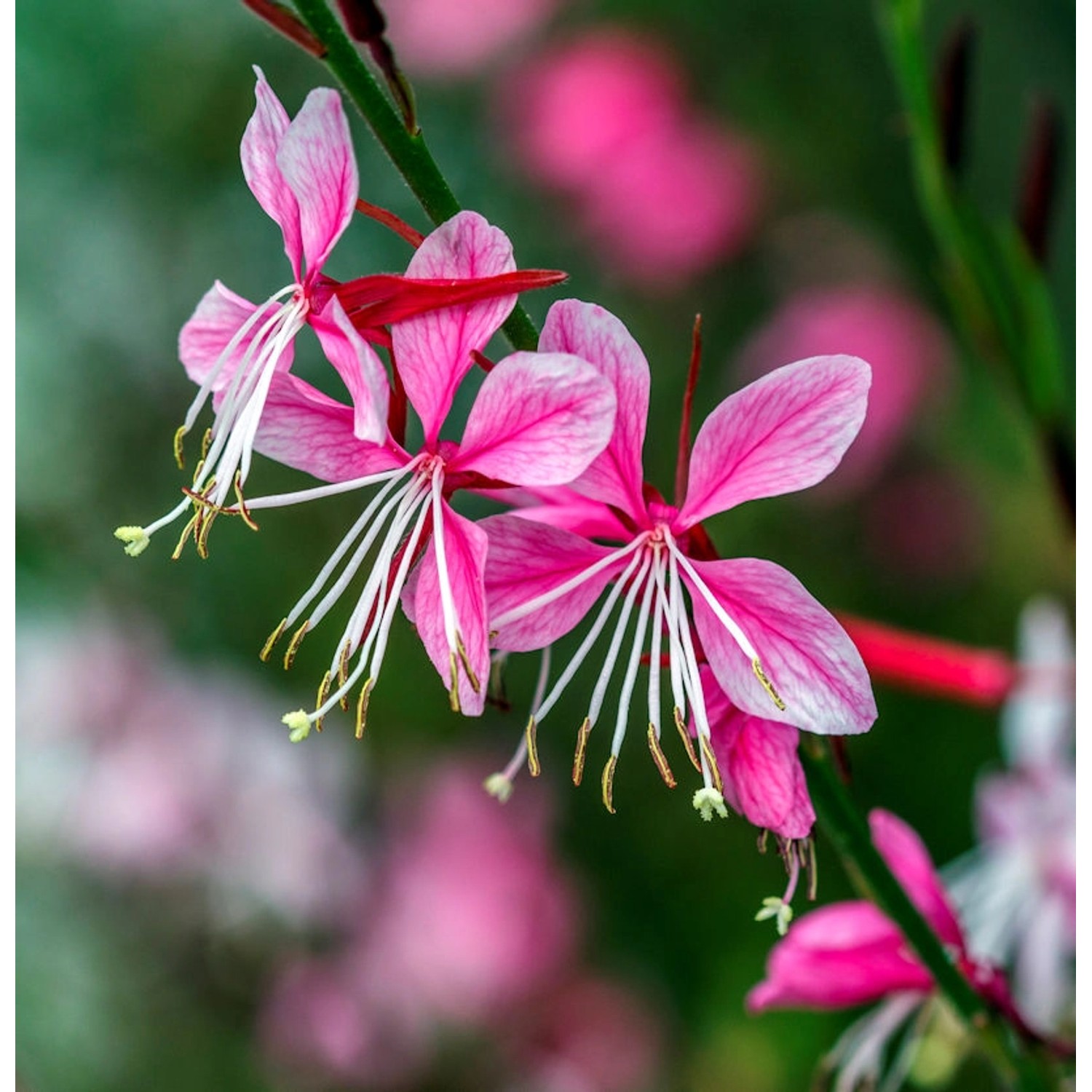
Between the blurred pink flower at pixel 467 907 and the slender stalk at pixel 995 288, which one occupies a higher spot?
the slender stalk at pixel 995 288

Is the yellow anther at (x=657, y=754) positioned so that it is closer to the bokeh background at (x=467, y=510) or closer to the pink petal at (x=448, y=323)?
the pink petal at (x=448, y=323)

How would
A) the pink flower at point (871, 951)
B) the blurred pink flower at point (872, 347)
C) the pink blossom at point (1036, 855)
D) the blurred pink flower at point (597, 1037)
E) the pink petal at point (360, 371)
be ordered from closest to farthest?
the pink petal at point (360, 371)
the pink flower at point (871, 951)
the pink blossom at point (1036, 855)
the blurred pink flower at point (597, 1037)
the blurred pink flower at point (872, 347)

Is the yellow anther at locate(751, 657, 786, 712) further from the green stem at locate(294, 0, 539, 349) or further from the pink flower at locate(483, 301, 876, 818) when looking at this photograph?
the green stem at locate(294, 0, 539, 349)

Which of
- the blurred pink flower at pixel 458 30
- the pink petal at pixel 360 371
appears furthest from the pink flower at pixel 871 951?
the blurred pink flower at pixel 458 30

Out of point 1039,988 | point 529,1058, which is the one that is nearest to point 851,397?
point 1039,988

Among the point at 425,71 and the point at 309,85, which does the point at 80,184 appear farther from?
the point at 425,71
